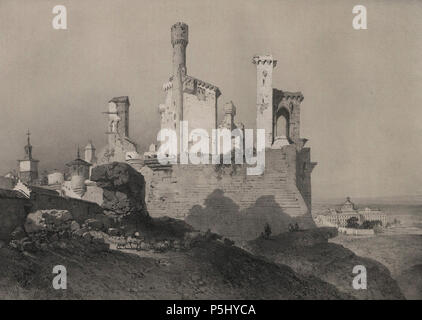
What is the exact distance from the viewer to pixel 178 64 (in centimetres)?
951

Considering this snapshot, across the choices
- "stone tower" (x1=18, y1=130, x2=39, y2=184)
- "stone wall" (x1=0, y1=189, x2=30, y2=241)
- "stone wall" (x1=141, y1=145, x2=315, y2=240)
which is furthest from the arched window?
"stone wall" (x1=0, y1=189, x2=30, y2=241)

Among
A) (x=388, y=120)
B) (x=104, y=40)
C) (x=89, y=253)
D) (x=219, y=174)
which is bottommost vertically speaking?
(x=89, y=253)

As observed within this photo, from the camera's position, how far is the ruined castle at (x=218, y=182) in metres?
8.48

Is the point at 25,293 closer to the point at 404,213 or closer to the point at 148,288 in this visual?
the point at 148,288

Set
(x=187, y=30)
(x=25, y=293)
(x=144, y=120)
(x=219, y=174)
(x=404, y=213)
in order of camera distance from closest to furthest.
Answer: (x=25, y=293) → (x=404, y=213) → (x=187, y=30) → (x=219, y=174) → (x=144, y=120)

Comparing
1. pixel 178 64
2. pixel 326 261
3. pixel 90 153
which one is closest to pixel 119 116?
pixel 90 153

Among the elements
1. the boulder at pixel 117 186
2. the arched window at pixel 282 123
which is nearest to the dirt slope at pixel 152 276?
the boulder at pixel 117 186

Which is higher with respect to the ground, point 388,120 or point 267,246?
point 388,120

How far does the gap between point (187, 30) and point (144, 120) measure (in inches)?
95.4

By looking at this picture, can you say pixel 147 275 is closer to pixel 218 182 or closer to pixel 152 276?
pixel 152 276

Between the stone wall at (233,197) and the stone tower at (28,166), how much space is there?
2.50m

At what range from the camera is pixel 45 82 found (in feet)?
26.7

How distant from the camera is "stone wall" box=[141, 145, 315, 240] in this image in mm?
8438

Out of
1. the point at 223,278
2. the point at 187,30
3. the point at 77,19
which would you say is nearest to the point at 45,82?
the point at 77,19
